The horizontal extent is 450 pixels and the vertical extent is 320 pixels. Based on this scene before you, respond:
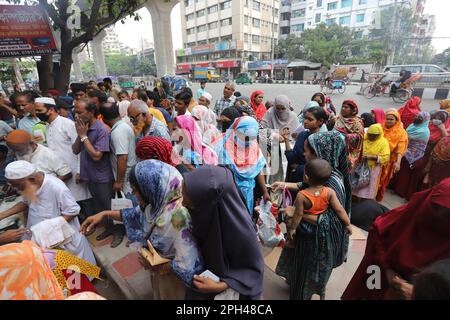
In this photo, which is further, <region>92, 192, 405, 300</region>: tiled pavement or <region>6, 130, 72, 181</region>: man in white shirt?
<region>92, 192, 405, 300</region>: tiled pavement

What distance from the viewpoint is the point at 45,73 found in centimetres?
652

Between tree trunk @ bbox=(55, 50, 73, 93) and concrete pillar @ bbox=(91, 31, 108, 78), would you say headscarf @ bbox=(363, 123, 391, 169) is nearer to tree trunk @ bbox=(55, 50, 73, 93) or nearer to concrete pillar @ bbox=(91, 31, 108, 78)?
tree trunk @ bbox=(55, 50, 73, 93)

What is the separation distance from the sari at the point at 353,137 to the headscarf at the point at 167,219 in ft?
8.60

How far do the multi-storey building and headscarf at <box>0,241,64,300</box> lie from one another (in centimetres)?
4242

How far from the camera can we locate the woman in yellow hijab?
11.3ft

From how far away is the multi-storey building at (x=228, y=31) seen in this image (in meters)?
40.7

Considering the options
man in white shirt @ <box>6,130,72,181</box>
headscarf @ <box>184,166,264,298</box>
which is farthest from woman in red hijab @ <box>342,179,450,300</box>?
man in white shirt @ <box>6,130,72,181</box>

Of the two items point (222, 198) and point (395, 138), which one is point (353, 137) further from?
point (222, 198)

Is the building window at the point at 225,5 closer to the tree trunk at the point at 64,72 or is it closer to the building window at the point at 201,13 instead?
the building window at the point at 201,13

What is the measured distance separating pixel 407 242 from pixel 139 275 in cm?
246

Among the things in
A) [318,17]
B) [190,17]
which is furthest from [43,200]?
[190,17]

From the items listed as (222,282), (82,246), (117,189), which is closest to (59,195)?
(82,246)

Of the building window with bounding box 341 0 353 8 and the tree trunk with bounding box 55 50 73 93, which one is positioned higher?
the building window with bounding box 341 0 353 8
